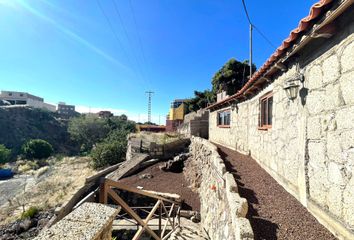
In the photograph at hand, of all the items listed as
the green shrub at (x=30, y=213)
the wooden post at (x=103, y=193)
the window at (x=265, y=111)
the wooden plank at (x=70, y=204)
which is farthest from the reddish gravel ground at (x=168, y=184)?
the wooden post at (x=103, y=193)

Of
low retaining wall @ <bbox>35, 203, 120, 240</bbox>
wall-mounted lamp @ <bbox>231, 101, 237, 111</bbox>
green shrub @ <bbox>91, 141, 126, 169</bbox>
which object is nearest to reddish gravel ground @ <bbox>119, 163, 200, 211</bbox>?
wall-mounted lamp @ <bbox>231, 101, 237, 111</bbox>

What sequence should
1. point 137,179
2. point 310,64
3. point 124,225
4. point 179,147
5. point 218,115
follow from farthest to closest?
point 179,147 < point 218,115 < point 137,179 < point 124,225 < point 310,64

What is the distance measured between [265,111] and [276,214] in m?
3.99

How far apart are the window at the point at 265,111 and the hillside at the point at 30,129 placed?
5103 cm

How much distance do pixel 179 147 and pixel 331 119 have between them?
13.9m

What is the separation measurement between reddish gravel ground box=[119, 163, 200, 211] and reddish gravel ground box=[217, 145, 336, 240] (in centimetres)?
493

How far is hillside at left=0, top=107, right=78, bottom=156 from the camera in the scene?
49938mm

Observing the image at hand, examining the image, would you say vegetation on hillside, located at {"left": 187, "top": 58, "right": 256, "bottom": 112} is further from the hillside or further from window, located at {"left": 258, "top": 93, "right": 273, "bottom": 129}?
the hillside

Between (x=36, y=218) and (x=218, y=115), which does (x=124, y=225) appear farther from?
(x=218, y=115)

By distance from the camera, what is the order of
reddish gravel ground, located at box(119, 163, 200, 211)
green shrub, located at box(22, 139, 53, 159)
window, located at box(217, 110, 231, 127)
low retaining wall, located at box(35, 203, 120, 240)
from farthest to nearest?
green shrub, located at box(22, 139, 53, 159) < window, located at box(217, 110, 231, 127) < reddish gravel ground, located at box(119, 163, 200, 211) < low retaining wall, located at box(35, 203, 120, 240)

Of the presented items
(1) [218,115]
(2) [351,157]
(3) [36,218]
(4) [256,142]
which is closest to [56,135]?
(3) [36,218]

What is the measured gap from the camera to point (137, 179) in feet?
41.2

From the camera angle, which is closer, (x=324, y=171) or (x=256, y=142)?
(x=324, y=171)

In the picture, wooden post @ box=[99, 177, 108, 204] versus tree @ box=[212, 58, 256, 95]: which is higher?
tree @ box=[212, 58, 256, 95]
